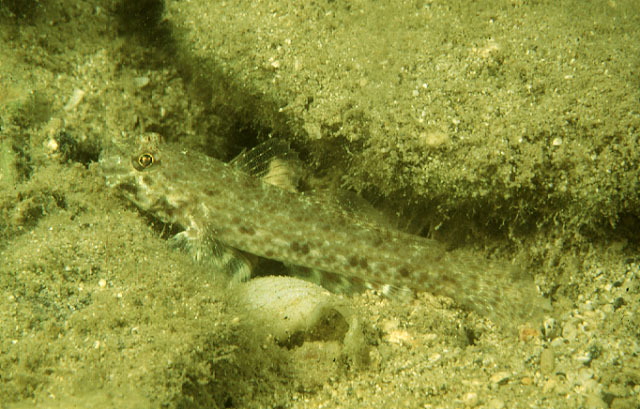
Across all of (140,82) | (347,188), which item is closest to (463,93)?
(347,188)

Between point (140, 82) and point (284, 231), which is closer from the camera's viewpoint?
point (284, 231)

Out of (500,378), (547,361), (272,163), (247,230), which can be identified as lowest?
(247,230)

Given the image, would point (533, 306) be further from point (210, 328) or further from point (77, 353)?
point (77, 353)

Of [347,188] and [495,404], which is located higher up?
[347,188]

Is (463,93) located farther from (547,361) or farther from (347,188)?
(547,361)

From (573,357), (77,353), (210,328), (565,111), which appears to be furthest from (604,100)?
(77,353)

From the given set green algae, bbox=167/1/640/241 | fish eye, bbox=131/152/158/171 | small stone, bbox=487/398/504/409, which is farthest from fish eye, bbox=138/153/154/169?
small stone, bbox=487/398/504/409
